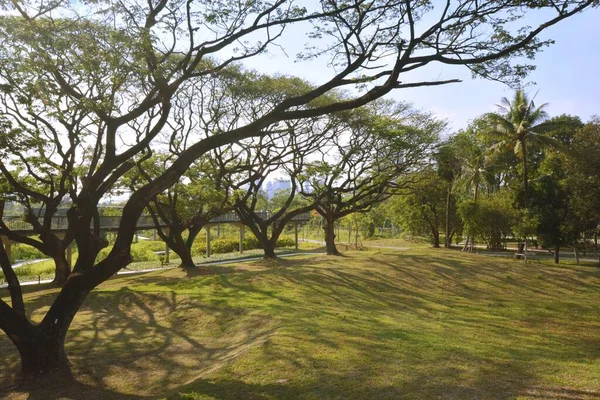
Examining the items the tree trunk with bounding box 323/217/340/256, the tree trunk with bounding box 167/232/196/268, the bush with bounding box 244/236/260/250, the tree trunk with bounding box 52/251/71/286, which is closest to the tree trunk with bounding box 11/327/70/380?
the tree trunk with bounding box 52/251/71/286

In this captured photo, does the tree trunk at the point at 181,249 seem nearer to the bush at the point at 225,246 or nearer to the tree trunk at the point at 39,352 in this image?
→ the tree trunk at the point at 39,352

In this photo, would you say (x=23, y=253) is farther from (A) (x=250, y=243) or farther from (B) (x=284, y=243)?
(B) (x=284, y=243)

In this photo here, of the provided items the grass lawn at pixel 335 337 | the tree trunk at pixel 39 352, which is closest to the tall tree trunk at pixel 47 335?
the tree trunk at pixel 39 352

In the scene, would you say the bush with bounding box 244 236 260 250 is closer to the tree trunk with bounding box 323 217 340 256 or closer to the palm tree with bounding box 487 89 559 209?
the tree trunk with bounding box 323 217 340 256

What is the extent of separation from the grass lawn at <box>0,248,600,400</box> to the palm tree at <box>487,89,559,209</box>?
8.20 m

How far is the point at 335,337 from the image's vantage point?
825cm

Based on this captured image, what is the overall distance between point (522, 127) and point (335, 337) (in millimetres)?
21274

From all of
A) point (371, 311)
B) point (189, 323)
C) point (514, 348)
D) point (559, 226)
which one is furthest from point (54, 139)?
point (559, 226)

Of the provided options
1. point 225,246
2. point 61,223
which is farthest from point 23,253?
point 61,223

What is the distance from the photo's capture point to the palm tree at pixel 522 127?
24.5 m

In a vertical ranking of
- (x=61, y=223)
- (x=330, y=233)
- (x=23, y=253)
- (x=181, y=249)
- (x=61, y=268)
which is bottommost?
(x=23, y=253)

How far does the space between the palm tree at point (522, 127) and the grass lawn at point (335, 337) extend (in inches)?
323

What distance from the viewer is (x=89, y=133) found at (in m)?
16.7

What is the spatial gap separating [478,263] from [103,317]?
1725 centimetres
